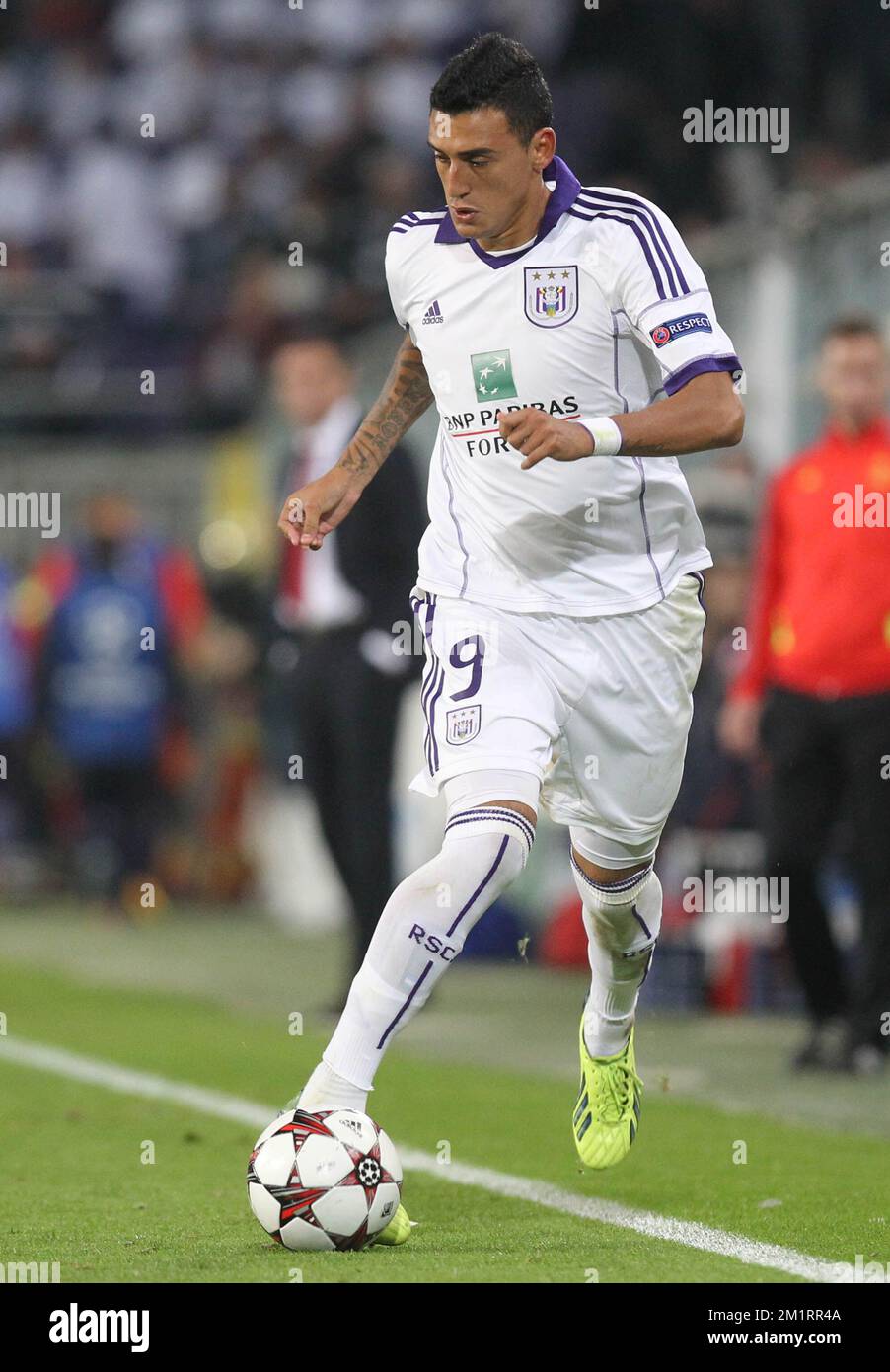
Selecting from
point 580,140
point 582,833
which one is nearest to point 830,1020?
point 582,833

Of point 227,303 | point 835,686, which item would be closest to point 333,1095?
point 835,686

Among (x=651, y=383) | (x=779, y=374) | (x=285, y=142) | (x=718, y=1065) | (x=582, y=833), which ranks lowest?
(x=718, y=1065)

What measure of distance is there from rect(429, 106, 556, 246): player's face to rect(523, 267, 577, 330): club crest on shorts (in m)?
0.14

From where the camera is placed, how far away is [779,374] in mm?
11586

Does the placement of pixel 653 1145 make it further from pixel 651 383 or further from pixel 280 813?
pixel 280 813

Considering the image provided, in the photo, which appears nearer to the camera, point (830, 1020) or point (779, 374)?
point (830, 1020)

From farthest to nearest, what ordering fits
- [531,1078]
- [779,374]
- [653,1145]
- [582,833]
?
[779,374], [531,1078], [653,1145], [582,833]

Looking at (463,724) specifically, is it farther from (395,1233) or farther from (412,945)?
(395,1233)

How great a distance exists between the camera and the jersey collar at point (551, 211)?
5.32 m

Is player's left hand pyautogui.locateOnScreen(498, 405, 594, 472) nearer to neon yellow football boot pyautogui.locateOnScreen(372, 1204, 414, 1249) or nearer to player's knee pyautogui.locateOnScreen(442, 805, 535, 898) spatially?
player's knee pyautogui.locateOnScreen(442, 805, 535, 898)

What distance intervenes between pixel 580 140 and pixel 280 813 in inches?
191

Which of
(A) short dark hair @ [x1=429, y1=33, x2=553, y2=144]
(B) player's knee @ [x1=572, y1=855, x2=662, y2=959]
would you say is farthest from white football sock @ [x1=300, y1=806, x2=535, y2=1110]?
(A) short dark hair @ [x1=429, y1=33, x2=553, y2=144]

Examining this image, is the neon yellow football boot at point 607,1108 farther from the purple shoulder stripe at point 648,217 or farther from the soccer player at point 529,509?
the purple shoulder stripe at point 648,217
